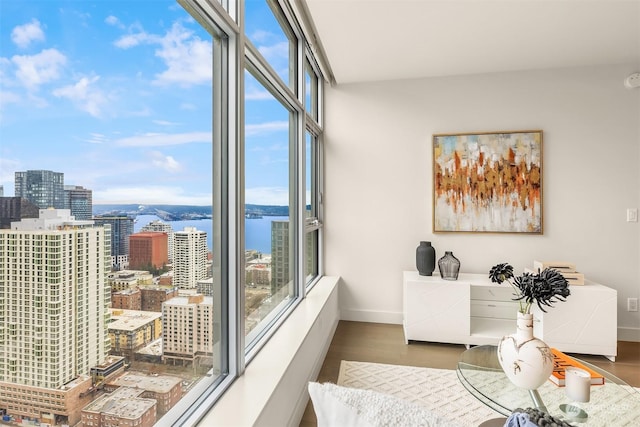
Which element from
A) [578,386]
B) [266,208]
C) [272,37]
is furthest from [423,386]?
[272,37]

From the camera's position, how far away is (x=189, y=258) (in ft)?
4.28

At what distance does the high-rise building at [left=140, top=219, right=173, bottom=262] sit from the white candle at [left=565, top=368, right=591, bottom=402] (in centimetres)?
171

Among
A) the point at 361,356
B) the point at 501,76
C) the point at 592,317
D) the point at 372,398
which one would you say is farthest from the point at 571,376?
the point at 501,76

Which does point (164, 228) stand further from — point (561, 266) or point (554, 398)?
point (561, 266)

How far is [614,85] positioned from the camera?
3236 mm

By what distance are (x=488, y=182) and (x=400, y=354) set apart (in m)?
1.91

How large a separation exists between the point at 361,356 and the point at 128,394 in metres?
2.17

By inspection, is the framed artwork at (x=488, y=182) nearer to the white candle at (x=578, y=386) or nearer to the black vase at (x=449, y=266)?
the black vase at (x=449, y=266)

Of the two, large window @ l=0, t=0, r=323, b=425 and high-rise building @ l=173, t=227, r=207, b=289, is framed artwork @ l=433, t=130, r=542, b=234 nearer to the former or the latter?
large window @ l=0, t=0, r=323, b=425

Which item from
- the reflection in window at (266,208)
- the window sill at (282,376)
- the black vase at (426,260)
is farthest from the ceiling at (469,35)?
the window sill at (282,376)

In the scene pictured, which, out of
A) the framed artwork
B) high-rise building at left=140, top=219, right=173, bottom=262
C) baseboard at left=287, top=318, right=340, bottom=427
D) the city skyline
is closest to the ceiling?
the framed artwork

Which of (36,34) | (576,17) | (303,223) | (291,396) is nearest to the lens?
(36,34)

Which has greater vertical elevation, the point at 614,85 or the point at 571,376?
the point at 614,85

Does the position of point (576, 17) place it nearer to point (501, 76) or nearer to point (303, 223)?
point (501, 76)
